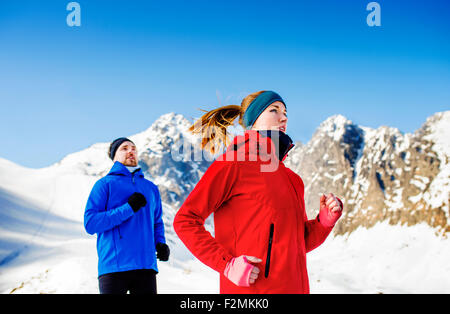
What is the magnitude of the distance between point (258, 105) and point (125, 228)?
2.42 metres

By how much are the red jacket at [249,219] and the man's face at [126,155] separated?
2.53 metres

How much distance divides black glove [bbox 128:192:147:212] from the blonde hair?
4.96 ft

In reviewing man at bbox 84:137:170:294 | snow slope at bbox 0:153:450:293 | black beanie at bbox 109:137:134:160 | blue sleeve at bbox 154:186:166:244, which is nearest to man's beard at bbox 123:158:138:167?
man at bbox 84:137:170:294

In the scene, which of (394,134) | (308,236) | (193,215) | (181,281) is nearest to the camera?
(193,215)

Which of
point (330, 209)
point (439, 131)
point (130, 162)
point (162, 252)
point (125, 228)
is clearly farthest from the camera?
point (439, 131)

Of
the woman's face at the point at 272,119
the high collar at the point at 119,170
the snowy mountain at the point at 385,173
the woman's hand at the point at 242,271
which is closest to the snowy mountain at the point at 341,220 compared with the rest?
the snowy mountain at the point at 385,173

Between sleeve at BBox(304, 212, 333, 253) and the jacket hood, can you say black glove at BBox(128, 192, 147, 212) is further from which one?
sleeve at BBox(304, 212, 333, 253)

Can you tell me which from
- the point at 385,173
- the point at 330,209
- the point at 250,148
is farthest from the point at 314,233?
the point at 385,173

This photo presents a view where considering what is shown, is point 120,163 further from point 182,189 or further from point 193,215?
point 182,189

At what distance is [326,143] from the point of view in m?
98.4

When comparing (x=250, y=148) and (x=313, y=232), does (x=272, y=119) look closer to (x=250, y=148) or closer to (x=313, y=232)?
(x=250, y=148)

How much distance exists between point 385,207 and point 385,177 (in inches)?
346

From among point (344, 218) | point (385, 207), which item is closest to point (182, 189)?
point (344, 218)

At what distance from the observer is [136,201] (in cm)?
423
